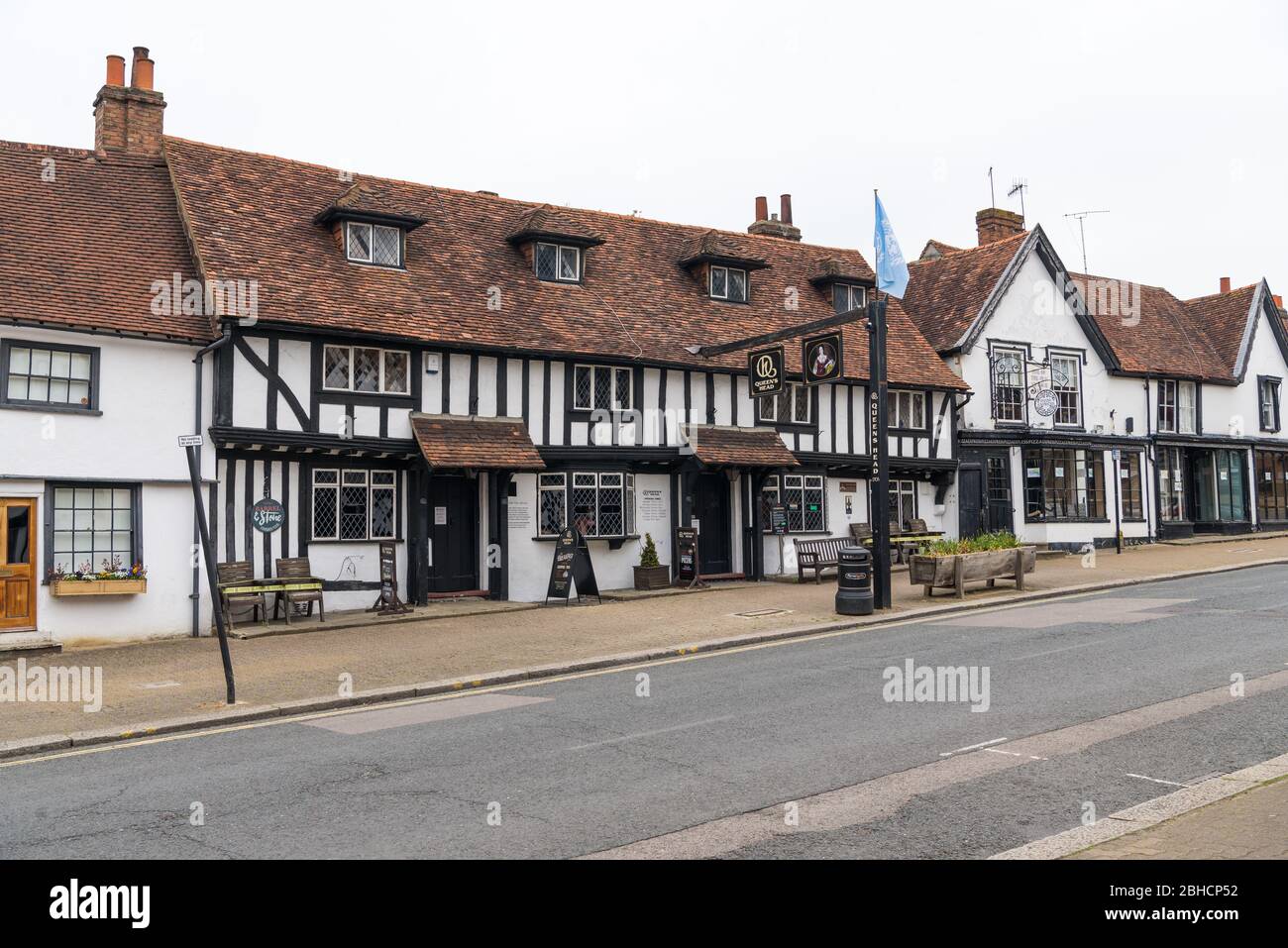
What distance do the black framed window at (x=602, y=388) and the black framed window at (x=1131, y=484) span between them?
737 inches

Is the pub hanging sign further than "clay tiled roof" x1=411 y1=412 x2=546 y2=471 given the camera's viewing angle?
No

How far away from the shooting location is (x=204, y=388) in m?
17.9

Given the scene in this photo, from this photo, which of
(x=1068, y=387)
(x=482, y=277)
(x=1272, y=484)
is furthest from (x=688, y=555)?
(x=1272, y=484)

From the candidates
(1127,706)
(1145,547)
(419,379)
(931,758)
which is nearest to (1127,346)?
(1145,547)

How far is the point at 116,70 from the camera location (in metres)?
21.0

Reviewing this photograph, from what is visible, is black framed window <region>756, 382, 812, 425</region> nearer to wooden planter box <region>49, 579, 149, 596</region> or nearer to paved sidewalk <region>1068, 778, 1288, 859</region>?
wooden planter box <region>49, 579, 149, 596</region>

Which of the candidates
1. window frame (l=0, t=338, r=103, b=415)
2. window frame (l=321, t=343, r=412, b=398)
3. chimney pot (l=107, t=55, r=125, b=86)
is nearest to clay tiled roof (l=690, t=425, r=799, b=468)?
window frame (l=321, t=343, r=412, b=398)

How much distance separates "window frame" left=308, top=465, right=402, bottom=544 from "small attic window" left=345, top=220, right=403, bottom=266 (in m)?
4.43

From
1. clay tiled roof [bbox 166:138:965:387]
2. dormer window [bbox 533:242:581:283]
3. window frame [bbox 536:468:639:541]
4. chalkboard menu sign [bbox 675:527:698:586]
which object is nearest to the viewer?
clay tiled roof [bbox 166:138:965:387]

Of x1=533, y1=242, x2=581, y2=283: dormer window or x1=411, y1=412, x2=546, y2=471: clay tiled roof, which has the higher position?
x1=533, y1=242, x2=581, y2=283: dormer window

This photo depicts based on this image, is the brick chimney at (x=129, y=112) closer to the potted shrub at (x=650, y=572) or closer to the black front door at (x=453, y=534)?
the black front door at (x=453, y=534)

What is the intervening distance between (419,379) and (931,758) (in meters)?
14.4

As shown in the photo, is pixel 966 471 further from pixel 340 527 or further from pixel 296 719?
pixel 296 719

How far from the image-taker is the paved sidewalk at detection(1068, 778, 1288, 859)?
5492mm
